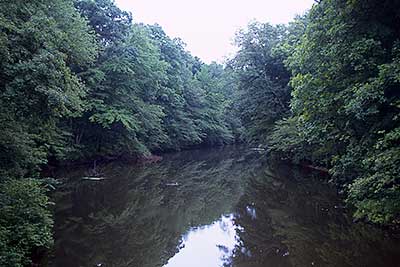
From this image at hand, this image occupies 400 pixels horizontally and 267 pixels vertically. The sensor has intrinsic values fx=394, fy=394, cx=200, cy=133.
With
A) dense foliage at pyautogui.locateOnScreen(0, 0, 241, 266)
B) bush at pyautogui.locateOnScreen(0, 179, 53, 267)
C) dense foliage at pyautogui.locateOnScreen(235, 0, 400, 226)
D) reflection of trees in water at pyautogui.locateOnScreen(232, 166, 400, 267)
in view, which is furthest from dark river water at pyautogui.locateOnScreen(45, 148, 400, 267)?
dense foliage at pyautogui.locateOnScreen(0, 0, 241, 266)

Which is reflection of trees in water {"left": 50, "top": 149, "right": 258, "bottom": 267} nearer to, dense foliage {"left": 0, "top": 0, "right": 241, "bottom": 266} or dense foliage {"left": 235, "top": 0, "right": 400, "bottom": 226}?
dense foliage {"left": 0, "top": 0, "right": 241, "bottom": 266}

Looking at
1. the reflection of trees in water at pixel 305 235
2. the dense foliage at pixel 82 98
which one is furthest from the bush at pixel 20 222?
the reflection of trees in water at pixel 305 235

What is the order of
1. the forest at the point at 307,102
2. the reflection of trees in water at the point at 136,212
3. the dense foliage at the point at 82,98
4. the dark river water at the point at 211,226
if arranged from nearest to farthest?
the forest at the point at 307,102 < the dense foliage at the point at 82,98 < the dark river water at the point at 211,226 < the reflection of trees in water at the point at 136,212

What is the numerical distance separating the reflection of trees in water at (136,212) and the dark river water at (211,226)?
0.09 feet

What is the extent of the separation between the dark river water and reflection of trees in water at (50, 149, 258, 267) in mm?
28

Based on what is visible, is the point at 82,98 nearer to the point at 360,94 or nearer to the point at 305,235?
the point at 305,235

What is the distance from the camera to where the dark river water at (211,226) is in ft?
29.4

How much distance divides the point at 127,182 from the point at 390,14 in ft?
47.9

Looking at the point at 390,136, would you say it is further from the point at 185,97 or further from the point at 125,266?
the point at 185,97

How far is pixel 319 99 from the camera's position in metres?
11.3

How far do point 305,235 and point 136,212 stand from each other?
6.10 m

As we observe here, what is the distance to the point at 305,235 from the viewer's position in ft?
34.8

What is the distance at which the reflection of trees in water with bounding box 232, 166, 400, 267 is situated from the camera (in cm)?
866

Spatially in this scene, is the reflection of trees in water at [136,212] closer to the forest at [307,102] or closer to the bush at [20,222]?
the forest at [307,102]
